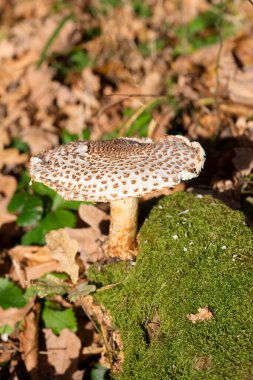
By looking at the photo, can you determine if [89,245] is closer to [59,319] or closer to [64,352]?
[59,319]

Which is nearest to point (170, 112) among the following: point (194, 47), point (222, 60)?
point (222, 60)

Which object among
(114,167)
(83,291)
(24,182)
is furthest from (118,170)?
(24,182)

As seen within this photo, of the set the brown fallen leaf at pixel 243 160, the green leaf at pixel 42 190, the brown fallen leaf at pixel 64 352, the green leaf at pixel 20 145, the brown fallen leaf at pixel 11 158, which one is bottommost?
the brown fallen leaf at pixel 64 352

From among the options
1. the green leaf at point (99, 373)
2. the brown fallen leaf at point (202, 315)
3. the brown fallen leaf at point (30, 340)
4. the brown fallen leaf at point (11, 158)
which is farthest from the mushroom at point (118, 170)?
the brown fallen leaf at point (11, 158)

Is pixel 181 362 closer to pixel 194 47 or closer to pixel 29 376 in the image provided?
pixel 29 376

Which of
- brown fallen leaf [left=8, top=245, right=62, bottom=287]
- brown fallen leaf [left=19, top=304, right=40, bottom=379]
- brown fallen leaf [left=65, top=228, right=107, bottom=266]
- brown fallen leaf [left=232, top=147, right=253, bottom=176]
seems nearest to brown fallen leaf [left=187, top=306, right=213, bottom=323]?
brown fallen leaf [left=65, top=228, right=107, bottom=266]

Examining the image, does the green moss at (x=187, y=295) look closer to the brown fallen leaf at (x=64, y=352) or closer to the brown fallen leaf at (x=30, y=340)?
the brown fallen leaf at (x=64, y=352)

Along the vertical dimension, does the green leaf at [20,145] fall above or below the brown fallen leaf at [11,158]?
above
